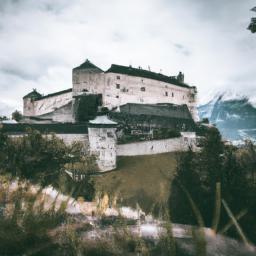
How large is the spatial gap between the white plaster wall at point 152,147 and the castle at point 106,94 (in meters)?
14.2

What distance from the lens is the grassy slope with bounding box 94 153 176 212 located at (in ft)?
121

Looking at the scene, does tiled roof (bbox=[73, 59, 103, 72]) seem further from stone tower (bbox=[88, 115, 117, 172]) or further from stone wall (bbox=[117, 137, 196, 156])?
stone wall (bbox=[117, 137, 196, 156])

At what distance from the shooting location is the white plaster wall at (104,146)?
48.2 metres

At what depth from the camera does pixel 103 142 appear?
4956 centimetres

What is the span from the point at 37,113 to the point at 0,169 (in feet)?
150

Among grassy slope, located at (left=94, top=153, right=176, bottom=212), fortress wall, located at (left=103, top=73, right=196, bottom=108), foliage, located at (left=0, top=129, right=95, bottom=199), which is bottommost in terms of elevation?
grassy slope, located at (left=94, top=153, right=176, bottom=212)

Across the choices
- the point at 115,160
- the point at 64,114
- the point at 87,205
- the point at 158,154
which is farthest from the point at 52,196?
the point at 64,114

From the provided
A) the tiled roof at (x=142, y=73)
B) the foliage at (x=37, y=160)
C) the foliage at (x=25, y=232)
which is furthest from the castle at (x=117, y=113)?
the foliage at (x=25, y=232)

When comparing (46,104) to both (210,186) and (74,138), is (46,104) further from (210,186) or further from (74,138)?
(210,186)

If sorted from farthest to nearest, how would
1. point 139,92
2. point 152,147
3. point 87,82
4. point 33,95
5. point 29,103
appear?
point 33,95 < point 29,103 < point 139,92 < point 87,82 < point 152,147

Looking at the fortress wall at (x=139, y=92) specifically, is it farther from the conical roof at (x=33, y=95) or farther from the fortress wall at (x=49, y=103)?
the conical roof at (x=33, y=95)

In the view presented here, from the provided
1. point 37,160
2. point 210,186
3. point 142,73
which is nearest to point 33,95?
point 142,73

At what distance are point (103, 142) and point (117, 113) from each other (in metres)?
14.6

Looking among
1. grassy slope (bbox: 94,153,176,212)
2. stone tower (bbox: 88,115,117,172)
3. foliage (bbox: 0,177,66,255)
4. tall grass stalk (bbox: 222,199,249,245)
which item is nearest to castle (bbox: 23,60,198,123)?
stone tower (bbox: 88,115,117,172)
